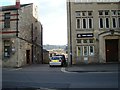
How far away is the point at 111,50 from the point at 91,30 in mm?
4331

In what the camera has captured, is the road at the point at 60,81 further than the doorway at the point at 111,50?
No

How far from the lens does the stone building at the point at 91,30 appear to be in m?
36.2

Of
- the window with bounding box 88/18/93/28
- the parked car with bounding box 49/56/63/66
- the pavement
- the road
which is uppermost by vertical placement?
the window with bounding box 88/18/93/28

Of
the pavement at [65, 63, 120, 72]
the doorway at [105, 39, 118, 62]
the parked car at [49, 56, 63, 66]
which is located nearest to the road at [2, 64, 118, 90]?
the pavement at [65, 63, 120, 72]

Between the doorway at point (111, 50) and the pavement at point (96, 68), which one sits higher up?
the doorway at point (111, 50)

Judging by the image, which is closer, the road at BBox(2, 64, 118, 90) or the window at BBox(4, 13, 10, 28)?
the road at BBox(2, 64, 118, 90)

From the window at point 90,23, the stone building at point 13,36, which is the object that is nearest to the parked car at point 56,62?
the stone building at point 13,36

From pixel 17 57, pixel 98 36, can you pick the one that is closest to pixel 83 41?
pixel 98 36

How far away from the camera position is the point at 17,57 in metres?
34.7

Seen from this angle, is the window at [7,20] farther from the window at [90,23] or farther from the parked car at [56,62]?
the window at [90,23]

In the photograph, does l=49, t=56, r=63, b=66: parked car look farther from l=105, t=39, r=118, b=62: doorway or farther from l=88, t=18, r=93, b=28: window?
l=105, t=39, r=118, b=62: doorway

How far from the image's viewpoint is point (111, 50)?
37688 millimetres

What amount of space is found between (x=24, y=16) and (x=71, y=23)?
7.37m

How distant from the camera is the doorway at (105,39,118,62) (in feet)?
122
